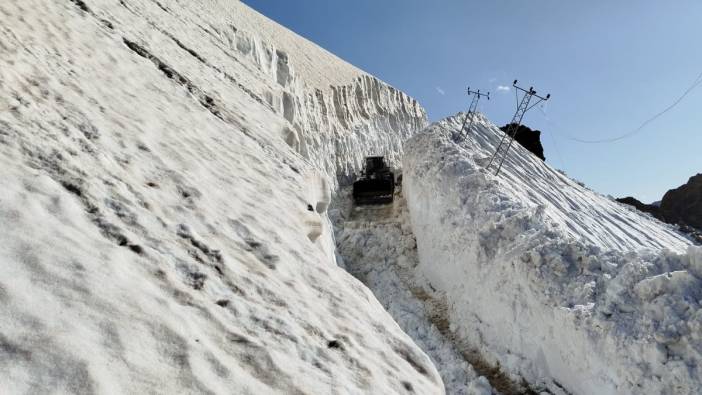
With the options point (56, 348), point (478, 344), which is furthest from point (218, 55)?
point (56, 348)

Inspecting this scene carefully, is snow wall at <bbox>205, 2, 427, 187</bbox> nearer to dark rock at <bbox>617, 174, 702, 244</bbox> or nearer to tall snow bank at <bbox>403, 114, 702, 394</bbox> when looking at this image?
tall snow bank at <bbox>403, 114, 702, 394</bbox>

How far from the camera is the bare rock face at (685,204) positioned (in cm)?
2870

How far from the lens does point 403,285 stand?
40.2ft

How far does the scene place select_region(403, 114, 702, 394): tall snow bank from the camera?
6383 mm

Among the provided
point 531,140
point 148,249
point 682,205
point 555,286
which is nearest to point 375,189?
point 555,286

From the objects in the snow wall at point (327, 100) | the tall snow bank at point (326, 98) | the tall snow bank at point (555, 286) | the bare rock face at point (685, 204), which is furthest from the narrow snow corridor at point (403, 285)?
the bare rock face at point (685, 204)

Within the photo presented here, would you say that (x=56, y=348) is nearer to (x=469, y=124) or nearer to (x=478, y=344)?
(x=478, y=344)

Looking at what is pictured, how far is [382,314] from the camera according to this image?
4551 millimetres

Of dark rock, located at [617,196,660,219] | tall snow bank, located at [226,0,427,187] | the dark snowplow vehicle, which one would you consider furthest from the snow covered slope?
dark rock, located at [617,196,660,219]

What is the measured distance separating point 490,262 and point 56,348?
838cm

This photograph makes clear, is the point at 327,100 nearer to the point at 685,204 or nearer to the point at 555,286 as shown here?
the point at 555,286

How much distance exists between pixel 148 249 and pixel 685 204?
34.8 m

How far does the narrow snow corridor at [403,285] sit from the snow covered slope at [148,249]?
397 centimetres

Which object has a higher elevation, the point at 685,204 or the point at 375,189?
the point at 375,189
